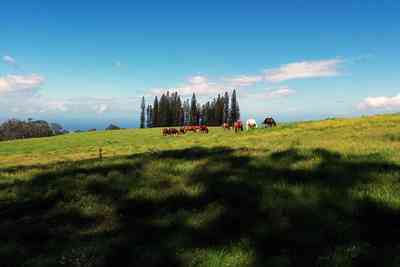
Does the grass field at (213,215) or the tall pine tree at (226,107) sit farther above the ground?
the tall pine tree at (226,107)

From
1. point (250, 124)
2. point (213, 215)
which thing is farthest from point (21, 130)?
point (213, 215)

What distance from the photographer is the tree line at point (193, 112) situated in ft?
453

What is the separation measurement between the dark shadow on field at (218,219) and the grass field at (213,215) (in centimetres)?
2

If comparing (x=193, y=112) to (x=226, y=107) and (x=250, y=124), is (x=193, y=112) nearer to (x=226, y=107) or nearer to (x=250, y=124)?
(x=226, y=107)

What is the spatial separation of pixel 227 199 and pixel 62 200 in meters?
4.60

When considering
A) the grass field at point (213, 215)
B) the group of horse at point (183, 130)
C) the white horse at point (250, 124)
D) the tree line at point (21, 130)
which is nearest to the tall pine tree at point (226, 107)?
the tree line at point (21, 130)

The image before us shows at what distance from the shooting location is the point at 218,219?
674 centimetres

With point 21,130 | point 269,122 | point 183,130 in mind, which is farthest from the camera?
point 21,130

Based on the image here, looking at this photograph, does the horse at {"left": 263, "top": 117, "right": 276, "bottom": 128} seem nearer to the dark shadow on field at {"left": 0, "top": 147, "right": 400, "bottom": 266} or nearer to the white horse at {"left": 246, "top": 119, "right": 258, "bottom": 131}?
the white horse at {"left": 246, "top": 119, "right": 258, "bottom": 131}

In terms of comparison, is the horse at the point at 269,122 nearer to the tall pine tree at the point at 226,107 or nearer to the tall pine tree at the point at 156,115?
the tall pine tree at the point at 226,107

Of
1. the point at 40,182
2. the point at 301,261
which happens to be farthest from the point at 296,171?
the point at 40,182

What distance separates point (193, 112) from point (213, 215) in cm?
13371

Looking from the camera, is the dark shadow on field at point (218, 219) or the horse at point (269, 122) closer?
the dark shadow on field at point (218, 219)

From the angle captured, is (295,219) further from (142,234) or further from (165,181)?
(165,181)
